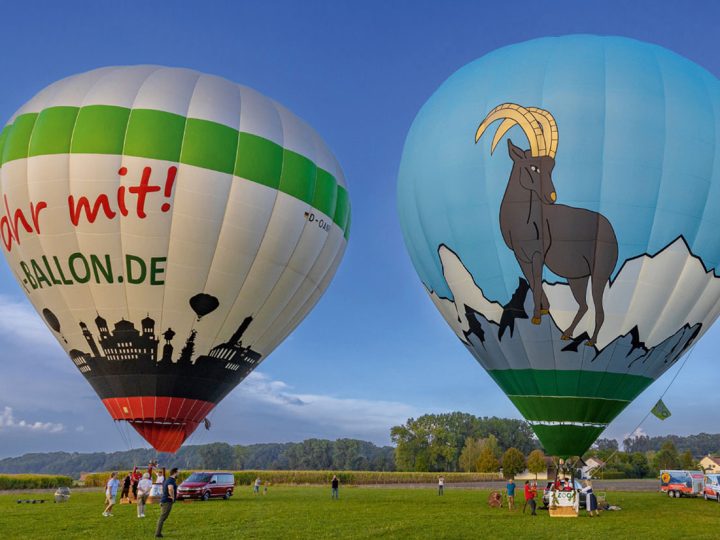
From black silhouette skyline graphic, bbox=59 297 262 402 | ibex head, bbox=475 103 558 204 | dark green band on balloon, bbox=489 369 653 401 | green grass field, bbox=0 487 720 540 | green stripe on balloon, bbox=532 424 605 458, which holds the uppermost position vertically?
ibex head, bbox=475 103 558 204

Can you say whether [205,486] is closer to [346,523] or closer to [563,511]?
[346,523]

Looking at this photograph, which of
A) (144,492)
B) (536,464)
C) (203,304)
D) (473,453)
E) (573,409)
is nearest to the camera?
(573,409)

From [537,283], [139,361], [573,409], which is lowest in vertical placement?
[573,409]

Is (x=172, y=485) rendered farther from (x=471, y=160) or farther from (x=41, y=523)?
(x=471, y=160)

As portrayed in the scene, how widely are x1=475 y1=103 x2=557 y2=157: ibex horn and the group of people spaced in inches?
463

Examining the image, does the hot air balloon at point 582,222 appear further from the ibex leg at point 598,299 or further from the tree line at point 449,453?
the tree line at point 449,453

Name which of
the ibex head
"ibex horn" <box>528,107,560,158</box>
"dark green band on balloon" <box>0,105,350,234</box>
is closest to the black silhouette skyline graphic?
"dark green band on balloon" <box>0,105,350,234</box>

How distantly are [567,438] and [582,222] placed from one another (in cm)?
598

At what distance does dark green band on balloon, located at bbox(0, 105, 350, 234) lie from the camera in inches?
781

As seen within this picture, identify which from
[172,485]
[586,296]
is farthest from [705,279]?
[172,485]

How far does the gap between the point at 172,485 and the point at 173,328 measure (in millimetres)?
6926

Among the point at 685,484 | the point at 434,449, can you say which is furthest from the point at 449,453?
the point at 685,484

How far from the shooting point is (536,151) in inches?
692

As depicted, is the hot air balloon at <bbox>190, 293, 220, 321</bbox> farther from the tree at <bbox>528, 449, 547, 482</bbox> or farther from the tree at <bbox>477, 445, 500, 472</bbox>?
the tree at <bbox>528, 449, 547, 482</bbox>
